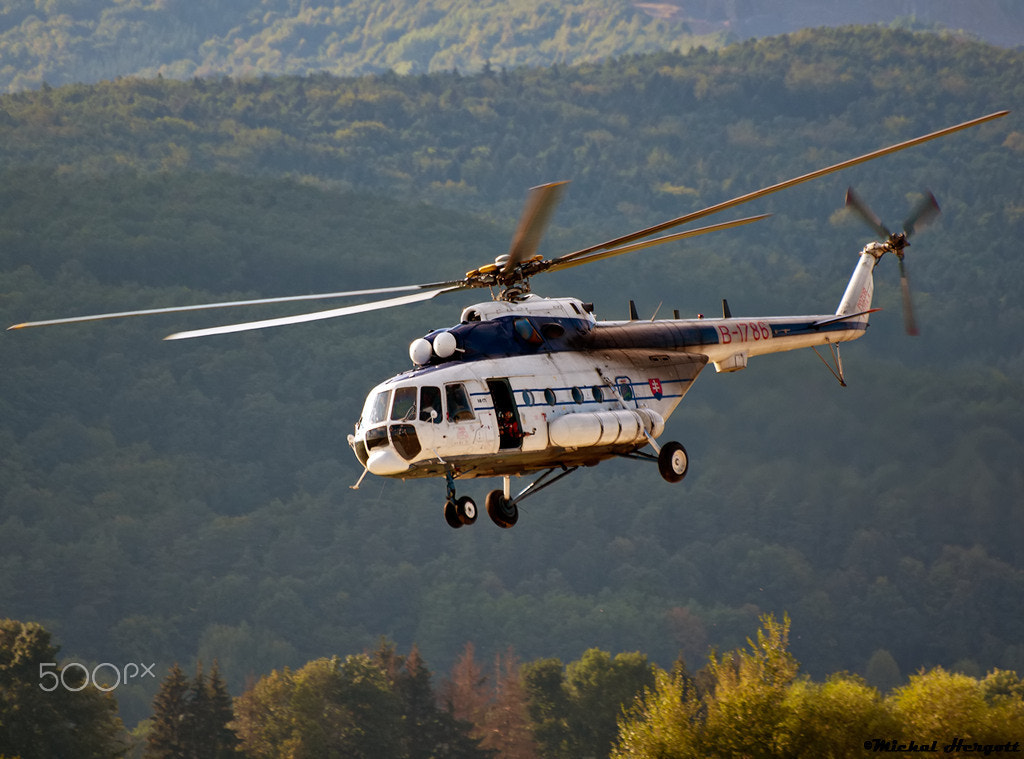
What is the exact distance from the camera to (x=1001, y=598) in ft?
613

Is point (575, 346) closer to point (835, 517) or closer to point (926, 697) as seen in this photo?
point (926, 697)

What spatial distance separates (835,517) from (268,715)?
117265mm

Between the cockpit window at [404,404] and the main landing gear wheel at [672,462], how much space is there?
5339mm

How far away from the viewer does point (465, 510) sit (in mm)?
25547

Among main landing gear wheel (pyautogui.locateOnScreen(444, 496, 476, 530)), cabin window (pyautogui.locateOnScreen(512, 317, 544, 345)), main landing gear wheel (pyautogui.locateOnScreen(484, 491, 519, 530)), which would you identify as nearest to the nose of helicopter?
main landing gear wheel (pyautogui.locateOnScreen(444, 496, 476, 530))

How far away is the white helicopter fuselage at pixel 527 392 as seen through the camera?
2533cm

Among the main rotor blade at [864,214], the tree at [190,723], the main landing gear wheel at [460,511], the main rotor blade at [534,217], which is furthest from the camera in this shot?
the tree at [190,723]

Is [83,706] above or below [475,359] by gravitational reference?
below

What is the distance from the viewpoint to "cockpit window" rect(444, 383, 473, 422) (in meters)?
25.5

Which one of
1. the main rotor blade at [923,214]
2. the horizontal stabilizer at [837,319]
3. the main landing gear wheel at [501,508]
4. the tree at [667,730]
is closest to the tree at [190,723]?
the tree at [667,730]

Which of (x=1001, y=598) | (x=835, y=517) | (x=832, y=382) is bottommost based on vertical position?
(x=1001, y=598)

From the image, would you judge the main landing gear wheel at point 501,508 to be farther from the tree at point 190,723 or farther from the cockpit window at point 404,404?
the tree at point 190,723

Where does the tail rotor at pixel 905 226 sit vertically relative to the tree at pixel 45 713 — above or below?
above

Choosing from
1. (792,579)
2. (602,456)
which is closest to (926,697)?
(602,456)
